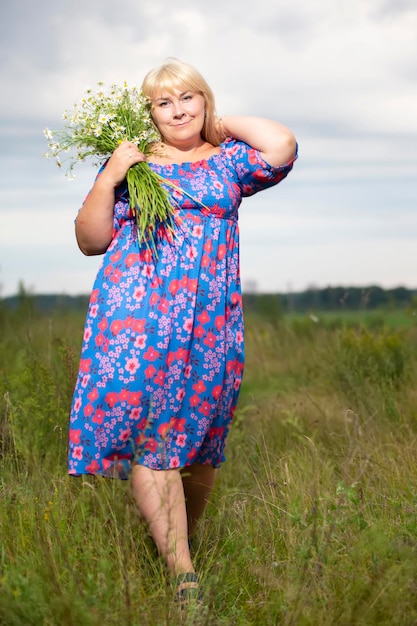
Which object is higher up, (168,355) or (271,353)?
Result: (168,355)

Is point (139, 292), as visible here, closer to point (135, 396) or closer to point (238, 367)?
point (135, 396)

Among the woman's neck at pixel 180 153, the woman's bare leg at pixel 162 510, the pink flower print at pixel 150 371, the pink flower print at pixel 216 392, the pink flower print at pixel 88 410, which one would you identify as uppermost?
the woman's neck at pixel 180 153

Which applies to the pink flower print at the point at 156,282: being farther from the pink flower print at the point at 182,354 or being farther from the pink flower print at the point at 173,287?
the pink flower print at the point at 182,354

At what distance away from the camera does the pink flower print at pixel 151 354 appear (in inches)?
124

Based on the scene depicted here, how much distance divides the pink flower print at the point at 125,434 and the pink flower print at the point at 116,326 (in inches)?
14.3

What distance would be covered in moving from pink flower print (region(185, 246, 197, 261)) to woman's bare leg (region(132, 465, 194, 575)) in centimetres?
80

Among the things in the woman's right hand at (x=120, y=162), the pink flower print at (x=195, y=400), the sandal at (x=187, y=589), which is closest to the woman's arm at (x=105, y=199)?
the woman's right hand at (x=120, y=162)

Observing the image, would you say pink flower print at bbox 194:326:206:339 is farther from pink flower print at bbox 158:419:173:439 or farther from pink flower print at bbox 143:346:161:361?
pink flower print at bbox 158:419:173:439

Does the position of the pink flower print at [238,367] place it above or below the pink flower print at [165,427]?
above

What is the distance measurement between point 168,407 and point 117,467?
12.5 inches

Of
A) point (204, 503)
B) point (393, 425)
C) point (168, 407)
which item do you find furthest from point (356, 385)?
point (168, 407)

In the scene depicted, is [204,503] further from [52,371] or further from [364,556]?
[52,371]

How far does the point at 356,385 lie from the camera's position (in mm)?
6066

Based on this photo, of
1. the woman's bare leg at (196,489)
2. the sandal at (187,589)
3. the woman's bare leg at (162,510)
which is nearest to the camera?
the sandal at (187,589)
